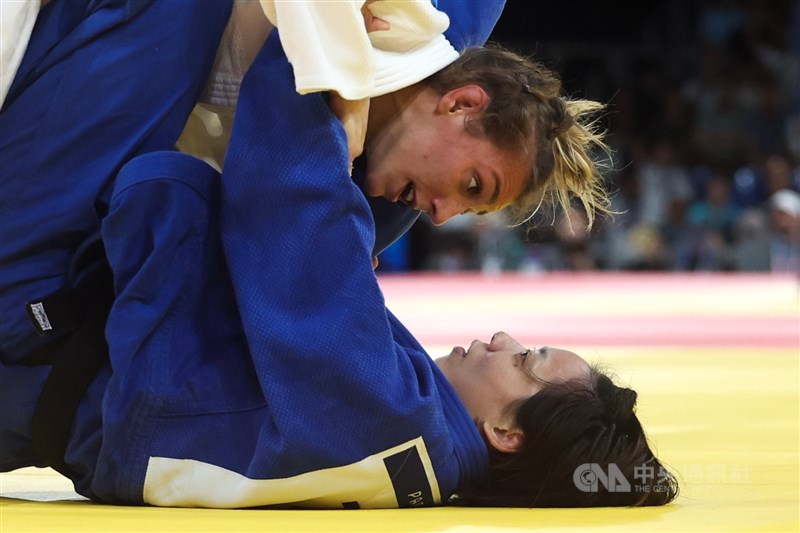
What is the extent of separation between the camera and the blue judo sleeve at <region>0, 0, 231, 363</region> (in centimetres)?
208

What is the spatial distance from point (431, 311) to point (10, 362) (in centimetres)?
530

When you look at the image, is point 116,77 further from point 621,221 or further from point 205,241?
point 621,221

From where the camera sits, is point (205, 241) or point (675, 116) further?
point (675, 116)

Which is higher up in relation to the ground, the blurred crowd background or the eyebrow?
the eyebrow

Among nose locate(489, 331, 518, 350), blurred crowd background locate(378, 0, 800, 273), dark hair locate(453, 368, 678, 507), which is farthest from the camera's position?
blurred crowd background locate(378, 0, 800, 273)

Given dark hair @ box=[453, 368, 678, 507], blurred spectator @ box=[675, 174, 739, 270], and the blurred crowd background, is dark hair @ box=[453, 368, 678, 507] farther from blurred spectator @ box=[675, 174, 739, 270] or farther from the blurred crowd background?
blurred spectator @ box=[675, 174, 739, 270]

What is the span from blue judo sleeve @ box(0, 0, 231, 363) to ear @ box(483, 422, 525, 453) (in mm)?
790

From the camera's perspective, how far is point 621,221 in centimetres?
1198

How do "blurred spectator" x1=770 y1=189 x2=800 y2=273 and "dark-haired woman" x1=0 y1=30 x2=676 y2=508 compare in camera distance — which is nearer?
"dark-haired woman" x1=0 y1=30 x2=676 y2=508

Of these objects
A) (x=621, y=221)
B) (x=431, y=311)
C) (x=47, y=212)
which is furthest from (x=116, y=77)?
(x=621, y=221)

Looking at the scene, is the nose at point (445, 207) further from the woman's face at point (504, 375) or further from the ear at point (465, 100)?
the woman's face at point (504, 375)

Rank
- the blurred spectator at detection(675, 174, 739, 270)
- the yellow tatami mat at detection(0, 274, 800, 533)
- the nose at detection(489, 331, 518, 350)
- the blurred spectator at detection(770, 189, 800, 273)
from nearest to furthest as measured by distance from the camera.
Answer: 1. the yellow tatami mat at detection(0, 274, 800, 533)
2. the nose at detection(489, 331, 518, 350)
3. the blurred spectator at detection(770, 189, 800, 273)
4. the blurred spectator at detection(675, 174, 739, 270)

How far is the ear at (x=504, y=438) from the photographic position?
6.86ft

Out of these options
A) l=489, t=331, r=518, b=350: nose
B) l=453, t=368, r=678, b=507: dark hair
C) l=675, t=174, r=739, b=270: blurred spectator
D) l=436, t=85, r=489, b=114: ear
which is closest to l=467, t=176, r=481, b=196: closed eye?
l=436, t=85, r=489, b=114: ear
